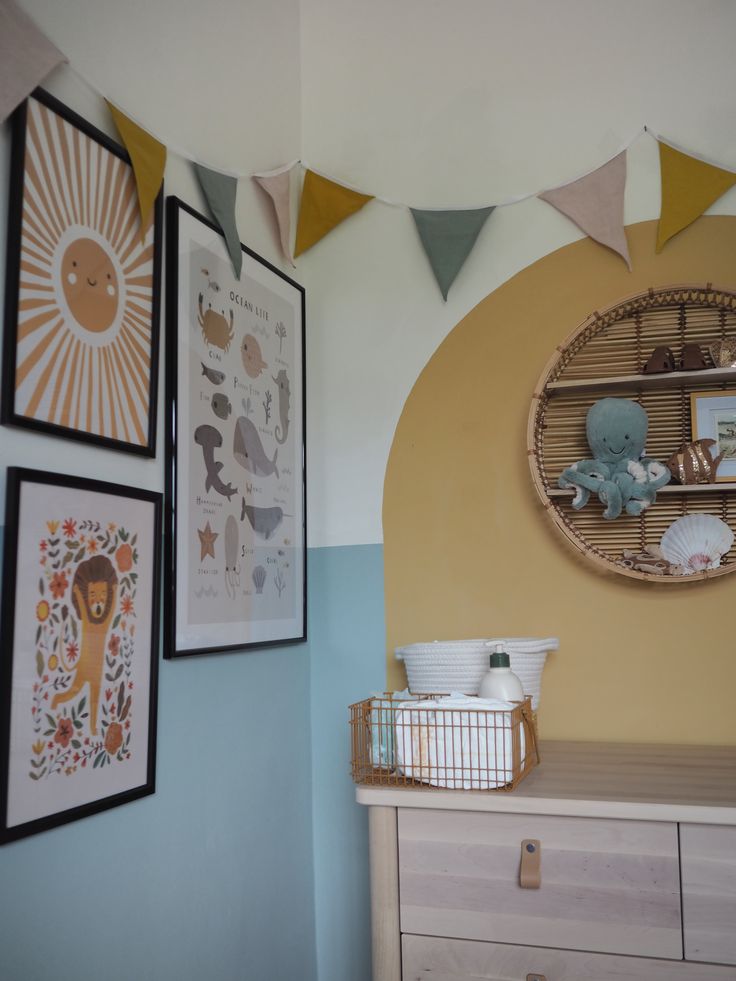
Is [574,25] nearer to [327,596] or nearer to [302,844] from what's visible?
[327,596]

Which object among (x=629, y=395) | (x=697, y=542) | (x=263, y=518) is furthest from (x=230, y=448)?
(x=697, y=542)

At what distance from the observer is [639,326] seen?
196cm

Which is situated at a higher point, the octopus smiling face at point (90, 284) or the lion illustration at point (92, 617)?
the octopus smiling face at point (90, 284)

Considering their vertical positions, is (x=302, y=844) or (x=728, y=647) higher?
(x=728, y=647)

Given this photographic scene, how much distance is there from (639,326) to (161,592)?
1.18 m

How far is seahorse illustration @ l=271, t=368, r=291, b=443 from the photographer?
78.8 inches

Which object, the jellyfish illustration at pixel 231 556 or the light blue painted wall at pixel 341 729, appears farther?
the light blue painted wall at pixel 341 729

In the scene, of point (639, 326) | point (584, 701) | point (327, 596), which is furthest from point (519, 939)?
point (639, 326)

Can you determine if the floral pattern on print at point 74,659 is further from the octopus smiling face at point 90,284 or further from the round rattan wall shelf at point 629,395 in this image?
the round rattan wall shelf at point 629,395

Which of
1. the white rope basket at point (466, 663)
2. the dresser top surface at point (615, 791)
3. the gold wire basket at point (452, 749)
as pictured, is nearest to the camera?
the dresser top surface at point (615, 791)

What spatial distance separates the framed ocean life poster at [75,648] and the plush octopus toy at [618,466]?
2.97 feet

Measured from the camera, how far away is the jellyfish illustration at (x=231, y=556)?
1737 millimetres

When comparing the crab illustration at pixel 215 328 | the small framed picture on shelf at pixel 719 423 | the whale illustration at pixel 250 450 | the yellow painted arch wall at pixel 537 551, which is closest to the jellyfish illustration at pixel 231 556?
the whale illustration at pixel 250 450

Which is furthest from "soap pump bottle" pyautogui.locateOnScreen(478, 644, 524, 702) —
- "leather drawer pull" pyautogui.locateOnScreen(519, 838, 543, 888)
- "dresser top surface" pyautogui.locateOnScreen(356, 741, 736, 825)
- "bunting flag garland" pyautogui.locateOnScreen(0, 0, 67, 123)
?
"bunting flag garland" pyautogui.locateOnScreen(0, 0, 67, 123)
